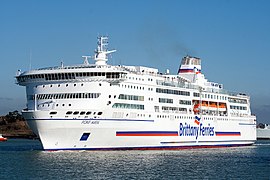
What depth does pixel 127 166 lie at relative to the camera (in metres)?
32.7

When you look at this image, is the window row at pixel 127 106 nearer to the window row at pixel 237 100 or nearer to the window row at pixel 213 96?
the window row at pixel 213 96

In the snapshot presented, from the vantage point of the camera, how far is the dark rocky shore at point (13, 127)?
12650 centimetres

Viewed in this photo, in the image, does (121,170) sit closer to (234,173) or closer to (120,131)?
(234,173)

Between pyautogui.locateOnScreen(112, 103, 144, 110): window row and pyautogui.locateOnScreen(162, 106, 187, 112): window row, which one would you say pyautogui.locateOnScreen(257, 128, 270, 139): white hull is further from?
pyautogui.locateOnScreen(112, 103, 144, 110): window row

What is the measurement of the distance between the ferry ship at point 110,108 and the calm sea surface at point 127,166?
148 cm

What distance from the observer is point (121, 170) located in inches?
1217

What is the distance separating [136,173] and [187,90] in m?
21.6

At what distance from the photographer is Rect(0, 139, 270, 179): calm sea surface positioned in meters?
29.4

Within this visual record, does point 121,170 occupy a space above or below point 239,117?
below

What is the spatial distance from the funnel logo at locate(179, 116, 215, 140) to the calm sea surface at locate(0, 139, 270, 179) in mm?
7067

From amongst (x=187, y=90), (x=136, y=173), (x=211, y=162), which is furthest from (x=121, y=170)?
(x=187, y=90)

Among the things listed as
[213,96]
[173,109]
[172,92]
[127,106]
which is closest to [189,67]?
[213,96]

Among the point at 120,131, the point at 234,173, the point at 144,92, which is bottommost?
the point at 234,173

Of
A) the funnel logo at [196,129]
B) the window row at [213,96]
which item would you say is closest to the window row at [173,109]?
the funnel logo at [196,129]
